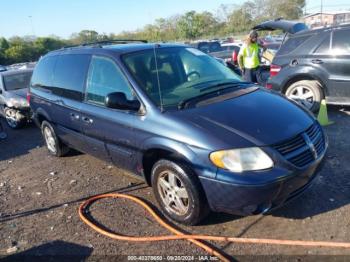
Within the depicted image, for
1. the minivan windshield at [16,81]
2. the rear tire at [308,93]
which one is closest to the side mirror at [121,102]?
the rear tire at [308,93]

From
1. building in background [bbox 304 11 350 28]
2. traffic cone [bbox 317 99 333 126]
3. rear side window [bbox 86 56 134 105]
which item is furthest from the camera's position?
building in background [bbox 304 11 350 28]

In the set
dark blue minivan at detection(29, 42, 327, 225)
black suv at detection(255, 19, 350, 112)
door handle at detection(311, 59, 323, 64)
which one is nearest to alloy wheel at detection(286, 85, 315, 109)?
black suv at detection(255, 19, 350, 112)

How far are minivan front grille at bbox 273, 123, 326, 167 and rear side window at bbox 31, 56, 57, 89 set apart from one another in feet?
13.5

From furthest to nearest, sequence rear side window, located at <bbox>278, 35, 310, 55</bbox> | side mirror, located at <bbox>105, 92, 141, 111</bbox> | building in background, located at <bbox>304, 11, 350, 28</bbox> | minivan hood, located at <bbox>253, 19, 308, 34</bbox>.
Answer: minivan hood, located at <bbox>253, 19, 308, 34</bbox>
building in background, located at <bbox>304, 11, 350, 28</bbox>
rear side window, located at <bbox>278, 35, 310, 55</bbox>
side mirror, located at <bbox>105, 92, 141, 111</bbox>

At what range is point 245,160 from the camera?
3.26 metres

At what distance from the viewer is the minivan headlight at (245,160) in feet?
10.7

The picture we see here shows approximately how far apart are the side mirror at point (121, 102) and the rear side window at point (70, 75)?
1109mm

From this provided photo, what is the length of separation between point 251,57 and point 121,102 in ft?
19.4

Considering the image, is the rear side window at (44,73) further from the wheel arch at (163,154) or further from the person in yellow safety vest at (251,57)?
the person in yellow safety vest at (251,57)

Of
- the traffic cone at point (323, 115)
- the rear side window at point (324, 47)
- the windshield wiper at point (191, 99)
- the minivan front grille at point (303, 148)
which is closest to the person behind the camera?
the minivan front grille at point (303, 148)

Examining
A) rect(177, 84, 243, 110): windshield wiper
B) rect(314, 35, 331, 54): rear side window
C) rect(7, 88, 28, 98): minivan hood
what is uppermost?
rect(314, 35, 331, 54): rear side window

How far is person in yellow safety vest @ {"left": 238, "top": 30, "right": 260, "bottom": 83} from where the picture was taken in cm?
916

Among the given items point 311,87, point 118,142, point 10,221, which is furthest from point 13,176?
point 311,87

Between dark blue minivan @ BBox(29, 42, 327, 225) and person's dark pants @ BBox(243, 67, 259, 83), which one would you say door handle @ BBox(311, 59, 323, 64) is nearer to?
person's dark pants @ BBox(243, 67, 259, 83)
